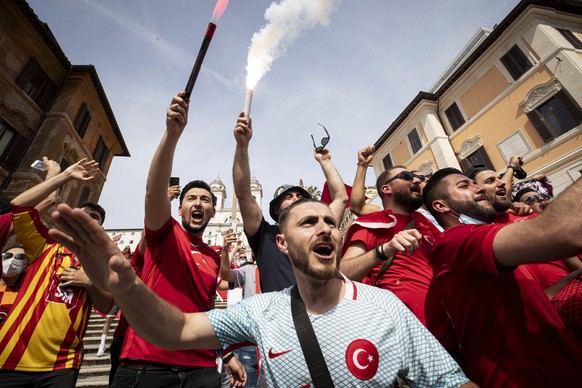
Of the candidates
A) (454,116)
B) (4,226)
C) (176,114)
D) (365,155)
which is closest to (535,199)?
(365,155)

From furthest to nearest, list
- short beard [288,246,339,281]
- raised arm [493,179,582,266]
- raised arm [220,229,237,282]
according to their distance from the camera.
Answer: raised arm [220,229,237,282], short beard [288,246,339,281], raised arm [493,179,582,266]

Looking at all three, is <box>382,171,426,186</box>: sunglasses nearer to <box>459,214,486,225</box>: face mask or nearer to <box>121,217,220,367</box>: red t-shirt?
<box>459,214,486,225</box>: face mask

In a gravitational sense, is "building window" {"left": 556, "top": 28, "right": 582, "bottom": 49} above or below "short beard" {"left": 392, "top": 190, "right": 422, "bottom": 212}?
above

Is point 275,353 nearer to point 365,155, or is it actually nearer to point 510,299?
point 510,299

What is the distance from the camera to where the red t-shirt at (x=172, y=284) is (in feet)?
6.95

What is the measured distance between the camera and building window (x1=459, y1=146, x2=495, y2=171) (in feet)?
50.1

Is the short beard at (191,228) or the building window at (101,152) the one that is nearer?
the short beard at (191,228)

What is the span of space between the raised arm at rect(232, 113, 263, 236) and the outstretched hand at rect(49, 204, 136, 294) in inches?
59.1

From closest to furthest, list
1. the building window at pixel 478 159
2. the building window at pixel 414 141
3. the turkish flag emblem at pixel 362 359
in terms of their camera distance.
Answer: the turkish flag emblem at pixel 362 359
the building window at pixel 478 159
the building window at pixel 414 141

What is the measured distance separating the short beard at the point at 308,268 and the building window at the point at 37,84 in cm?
1987

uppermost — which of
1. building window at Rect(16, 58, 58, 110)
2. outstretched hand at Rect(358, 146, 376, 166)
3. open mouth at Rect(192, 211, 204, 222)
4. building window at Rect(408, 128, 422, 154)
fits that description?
building window at Rect(16, 58, 58, 110)

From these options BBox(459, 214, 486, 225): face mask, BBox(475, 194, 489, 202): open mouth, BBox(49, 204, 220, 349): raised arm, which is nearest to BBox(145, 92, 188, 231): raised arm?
BBox(49, 204, 220, 349): raised arm

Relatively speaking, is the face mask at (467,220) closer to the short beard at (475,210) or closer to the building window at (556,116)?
the short beard at (475,210)

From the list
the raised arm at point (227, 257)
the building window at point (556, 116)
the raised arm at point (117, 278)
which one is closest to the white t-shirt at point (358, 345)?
the raised arm at point (117, 278)
